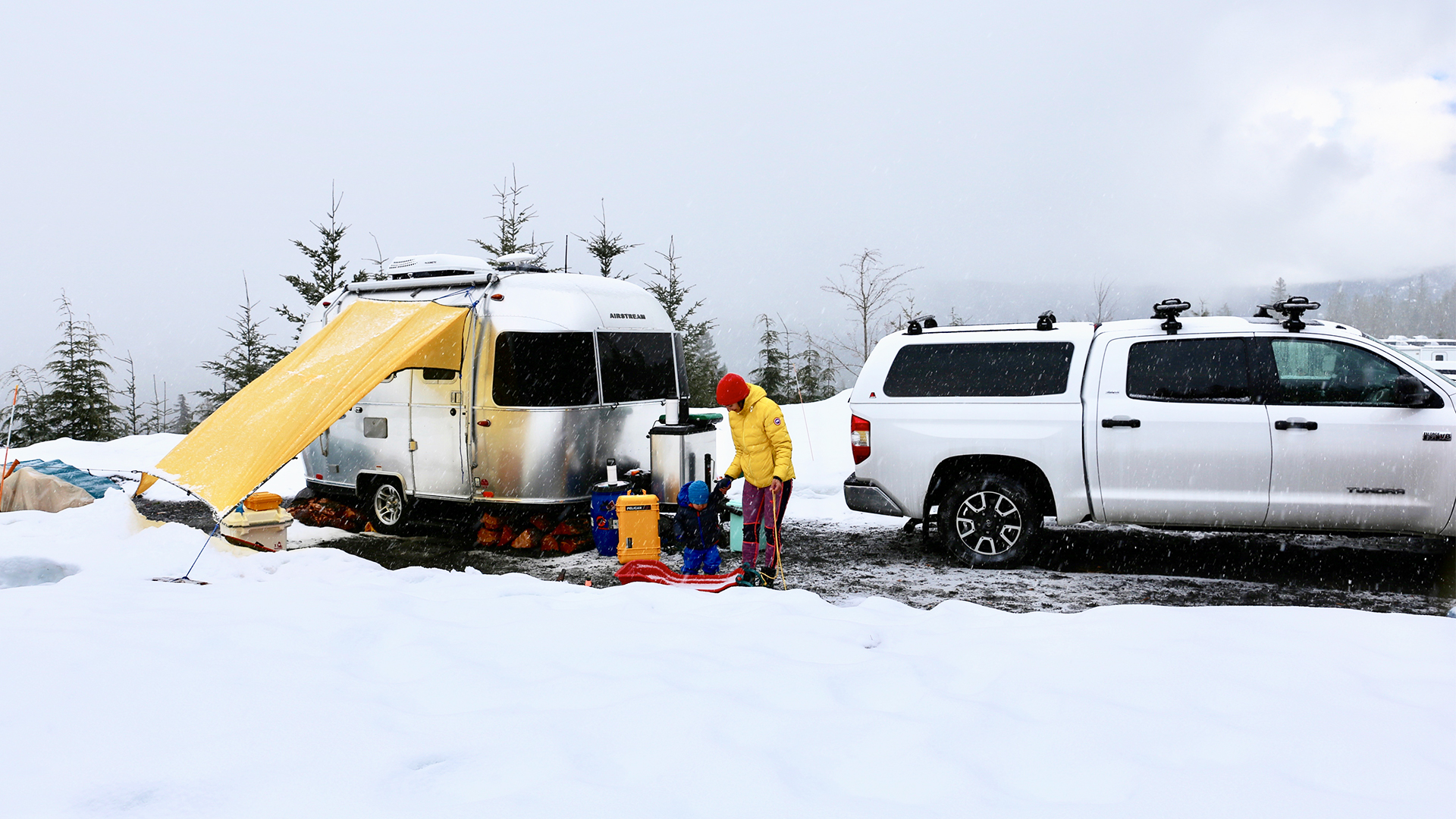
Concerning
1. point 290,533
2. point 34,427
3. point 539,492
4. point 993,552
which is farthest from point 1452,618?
point 34,427

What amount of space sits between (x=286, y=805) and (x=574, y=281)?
712 centimetres

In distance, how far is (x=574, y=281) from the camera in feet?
30.0

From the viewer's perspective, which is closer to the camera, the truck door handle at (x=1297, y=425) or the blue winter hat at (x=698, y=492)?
the truck door handle at (x=1297, y=425)

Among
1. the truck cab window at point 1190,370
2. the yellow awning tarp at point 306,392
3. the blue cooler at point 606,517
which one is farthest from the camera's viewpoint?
the blue cooler at point 606,517

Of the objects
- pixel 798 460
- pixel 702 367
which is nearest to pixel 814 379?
pixel 702 367

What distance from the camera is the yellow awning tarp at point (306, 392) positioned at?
7.19 metres

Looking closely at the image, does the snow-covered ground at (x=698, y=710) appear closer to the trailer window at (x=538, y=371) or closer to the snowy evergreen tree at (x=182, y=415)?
the trailer window at (x=538, y=371)

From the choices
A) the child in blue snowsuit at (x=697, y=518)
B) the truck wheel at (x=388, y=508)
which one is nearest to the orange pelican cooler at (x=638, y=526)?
the child in blue snowsuit at (x=697, y=518)

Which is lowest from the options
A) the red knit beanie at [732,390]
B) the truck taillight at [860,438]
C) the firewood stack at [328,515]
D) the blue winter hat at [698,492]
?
the firewood stack at [328,515]

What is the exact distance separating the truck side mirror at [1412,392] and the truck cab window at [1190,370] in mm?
977

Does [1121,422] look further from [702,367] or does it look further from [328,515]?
[702,367]

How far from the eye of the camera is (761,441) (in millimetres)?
6961

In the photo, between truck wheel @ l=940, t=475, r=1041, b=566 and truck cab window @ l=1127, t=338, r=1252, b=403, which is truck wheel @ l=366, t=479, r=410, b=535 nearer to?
truck wheel @ l=940, t=475, r=1041, b=566

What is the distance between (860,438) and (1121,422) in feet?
7.15
